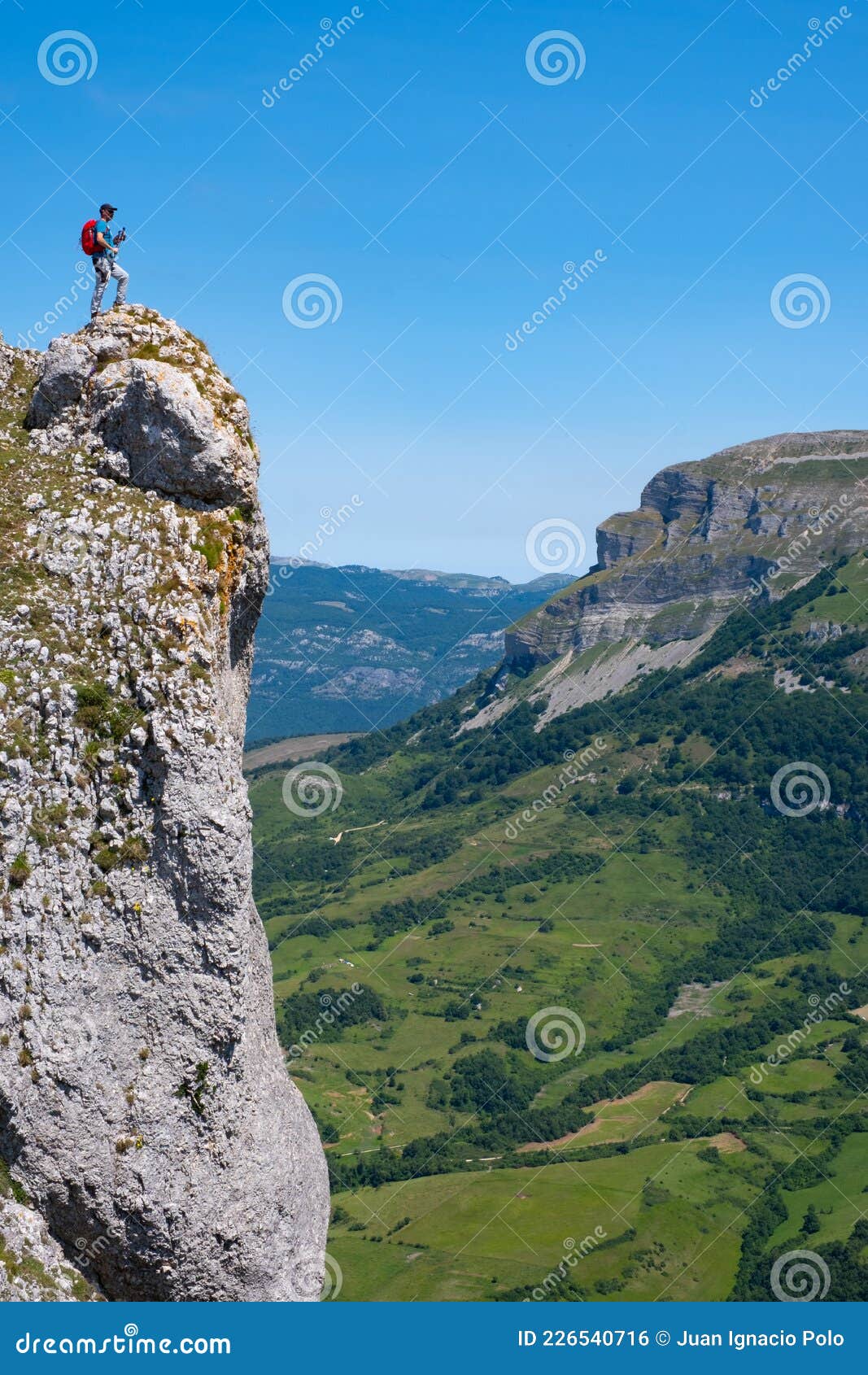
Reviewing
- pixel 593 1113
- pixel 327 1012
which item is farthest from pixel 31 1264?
pixel 327 1012

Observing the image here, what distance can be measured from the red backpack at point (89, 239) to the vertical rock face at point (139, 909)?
12.6 ft

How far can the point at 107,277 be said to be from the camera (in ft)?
78.5

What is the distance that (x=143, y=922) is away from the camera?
745 inches

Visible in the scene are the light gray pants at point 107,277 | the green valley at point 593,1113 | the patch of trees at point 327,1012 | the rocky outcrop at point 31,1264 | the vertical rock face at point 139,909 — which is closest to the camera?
the rocky outcrop at point 31,1264

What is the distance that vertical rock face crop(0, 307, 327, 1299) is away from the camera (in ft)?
60.2

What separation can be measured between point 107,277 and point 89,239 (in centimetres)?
78

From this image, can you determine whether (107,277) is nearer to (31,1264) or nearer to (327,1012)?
(31,1264)

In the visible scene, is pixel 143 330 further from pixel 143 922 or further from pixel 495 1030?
pixel 495 1030

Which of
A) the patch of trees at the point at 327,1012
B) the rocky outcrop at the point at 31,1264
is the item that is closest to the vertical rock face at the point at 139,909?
the rocky outcrop at the point at 31,1264

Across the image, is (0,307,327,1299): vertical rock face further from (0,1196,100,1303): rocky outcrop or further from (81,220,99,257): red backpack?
(81,220,99,257): red backpack

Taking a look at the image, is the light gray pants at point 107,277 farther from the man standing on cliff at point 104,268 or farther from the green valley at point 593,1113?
the green valley at point 593,1113

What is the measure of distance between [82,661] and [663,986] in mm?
176809

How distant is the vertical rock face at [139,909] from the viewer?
60.2ft

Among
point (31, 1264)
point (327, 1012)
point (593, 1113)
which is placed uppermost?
point (31, 1264)
